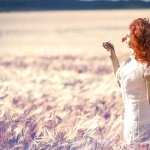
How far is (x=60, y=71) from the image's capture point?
370cm

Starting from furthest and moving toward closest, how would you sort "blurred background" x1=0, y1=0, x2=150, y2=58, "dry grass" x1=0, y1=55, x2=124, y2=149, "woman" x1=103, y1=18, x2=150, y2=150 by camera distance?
"blurred background" x1=0, y1=0, x2=150, y2=58 < "dry grass" x1=0, y1=55, x2=124, y2=149 < "woman" x1=103, y1=18, x2=150, y2=150

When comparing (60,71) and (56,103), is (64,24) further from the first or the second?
(56,103)

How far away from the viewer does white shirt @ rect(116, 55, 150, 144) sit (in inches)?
82.4

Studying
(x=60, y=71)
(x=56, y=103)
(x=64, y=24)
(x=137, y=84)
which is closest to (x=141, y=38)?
(x=137, y=84)

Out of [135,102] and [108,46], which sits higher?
[108,46]

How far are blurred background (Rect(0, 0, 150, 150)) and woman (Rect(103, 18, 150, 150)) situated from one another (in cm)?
82

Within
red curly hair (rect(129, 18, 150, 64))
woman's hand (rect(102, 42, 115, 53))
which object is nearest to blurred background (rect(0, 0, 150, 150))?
woman's hand (rect(102, 42, 115, 53))

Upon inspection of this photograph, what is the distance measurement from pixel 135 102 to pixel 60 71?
1625 millimetres

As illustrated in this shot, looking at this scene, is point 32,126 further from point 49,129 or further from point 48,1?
point 48,1

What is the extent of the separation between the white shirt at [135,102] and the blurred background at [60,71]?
81 cm

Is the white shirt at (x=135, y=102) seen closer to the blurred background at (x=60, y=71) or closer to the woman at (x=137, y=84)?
the woman at (x=137, y=84)

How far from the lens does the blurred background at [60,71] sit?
313cm

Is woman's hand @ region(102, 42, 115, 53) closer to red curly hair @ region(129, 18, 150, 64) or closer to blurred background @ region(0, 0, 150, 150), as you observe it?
red curly hair @ region(129, 18, 150, 64)

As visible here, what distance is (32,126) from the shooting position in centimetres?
319
